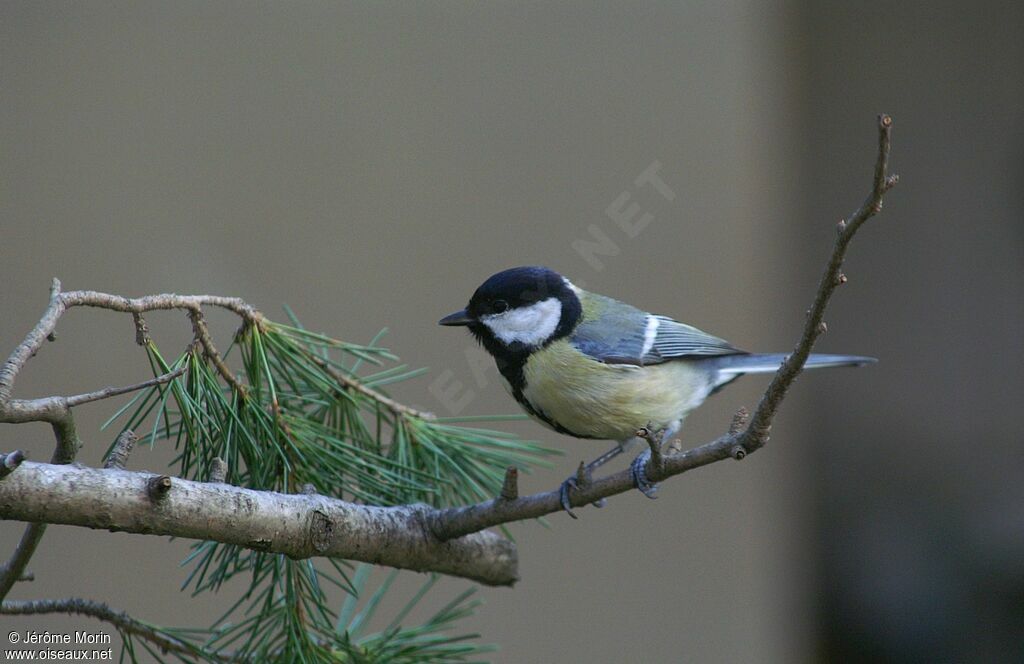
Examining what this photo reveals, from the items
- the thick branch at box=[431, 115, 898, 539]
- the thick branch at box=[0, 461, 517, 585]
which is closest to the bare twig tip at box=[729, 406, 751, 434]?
the thick branch at box=[431, 115, 898, 539]

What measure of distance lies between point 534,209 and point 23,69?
89 centimetres

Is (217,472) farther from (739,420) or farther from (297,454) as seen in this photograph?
(739,420)

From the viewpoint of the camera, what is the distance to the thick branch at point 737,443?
0.46 m

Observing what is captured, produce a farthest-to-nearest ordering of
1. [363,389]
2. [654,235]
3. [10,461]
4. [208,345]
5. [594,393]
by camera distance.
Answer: [654,235]
[594,393]
[363,389]
[208,345]
[10,461]

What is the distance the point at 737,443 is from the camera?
22.7 inches

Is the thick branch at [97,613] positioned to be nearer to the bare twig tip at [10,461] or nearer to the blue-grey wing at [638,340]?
the bare twig tip at [10,461]

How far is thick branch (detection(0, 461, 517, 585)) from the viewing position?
512 millimetres

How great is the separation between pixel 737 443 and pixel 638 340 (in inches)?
18.9

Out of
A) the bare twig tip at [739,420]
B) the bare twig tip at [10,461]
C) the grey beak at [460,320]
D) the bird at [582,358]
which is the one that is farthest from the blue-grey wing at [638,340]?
the bare twig tip at [10,461]

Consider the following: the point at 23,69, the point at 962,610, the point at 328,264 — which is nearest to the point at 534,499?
the point at 328,264

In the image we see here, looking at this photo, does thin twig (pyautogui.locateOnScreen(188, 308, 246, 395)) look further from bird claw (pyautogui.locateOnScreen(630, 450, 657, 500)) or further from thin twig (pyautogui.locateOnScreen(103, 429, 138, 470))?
bird claw (pyautogui.locateOnScreen(630, 450, 657, 500))

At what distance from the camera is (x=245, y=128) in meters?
1.58

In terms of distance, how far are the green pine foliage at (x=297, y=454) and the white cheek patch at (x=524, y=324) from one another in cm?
18

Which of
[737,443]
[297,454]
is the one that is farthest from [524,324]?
[737,443]
